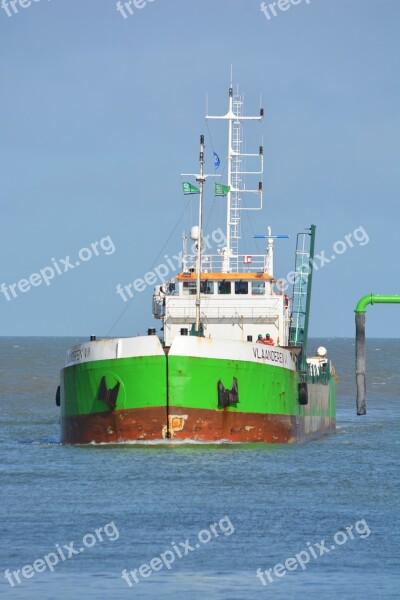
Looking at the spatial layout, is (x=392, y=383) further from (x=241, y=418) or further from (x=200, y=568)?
(x=200, y=568)

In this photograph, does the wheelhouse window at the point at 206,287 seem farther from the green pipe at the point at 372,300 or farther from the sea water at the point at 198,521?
the green pipe at the point at 372,300

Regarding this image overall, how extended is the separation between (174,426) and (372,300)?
20970mm

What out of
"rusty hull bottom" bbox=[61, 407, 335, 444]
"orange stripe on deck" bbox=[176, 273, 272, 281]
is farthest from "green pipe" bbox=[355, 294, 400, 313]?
"rusty hull bottom" bbox=[61, 407, 335, 444]

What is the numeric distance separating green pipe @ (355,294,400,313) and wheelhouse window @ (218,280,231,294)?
11863mm

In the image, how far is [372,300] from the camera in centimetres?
5188

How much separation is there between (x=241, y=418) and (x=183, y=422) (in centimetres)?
176

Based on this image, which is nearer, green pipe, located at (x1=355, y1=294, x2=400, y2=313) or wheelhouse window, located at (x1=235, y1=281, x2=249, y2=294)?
wheelhouse window, located at (x1=235, y1=281, x2=249, y2=294)

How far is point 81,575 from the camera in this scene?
61.3 feet

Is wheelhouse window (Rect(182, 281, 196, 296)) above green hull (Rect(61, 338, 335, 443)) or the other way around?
above

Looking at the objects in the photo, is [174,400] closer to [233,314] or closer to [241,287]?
[233,314]

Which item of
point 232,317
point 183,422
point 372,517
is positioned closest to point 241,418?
point 183,422

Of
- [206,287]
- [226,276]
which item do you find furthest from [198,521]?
[226,276]

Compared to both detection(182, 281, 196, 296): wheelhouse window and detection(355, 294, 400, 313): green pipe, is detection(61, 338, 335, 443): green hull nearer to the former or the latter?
detection(182, 281, 196, 296): wheelhouse window

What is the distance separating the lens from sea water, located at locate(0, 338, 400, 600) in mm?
18281
